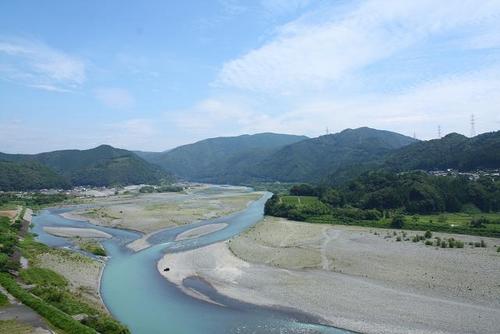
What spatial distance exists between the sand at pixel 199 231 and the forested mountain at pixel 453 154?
8208 centimetres

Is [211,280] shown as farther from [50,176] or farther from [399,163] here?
[50,176]

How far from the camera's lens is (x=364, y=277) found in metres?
38.5

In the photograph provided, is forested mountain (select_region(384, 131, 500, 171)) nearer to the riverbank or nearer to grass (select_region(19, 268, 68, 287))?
the riverbank

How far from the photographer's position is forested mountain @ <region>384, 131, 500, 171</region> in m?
118

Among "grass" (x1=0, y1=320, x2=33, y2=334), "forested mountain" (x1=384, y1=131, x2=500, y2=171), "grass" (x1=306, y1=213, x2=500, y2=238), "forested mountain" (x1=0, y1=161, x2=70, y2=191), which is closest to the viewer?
"grass" (x1=0, y1=320, x2=33, y2=334)

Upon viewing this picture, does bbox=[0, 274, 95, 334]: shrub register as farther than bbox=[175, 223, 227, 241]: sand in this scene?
No

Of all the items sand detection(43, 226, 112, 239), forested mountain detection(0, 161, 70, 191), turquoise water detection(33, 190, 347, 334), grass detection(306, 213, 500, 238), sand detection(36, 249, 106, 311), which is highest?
forested mountain detection(0, 161, 70, 191)

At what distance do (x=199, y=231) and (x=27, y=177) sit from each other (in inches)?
4812

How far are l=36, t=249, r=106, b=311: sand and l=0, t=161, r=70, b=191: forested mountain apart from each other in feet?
402

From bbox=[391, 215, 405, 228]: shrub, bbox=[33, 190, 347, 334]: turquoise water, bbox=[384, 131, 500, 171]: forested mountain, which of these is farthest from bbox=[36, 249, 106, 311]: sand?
bbox=[384, 131, 500, 171]: forested mountain

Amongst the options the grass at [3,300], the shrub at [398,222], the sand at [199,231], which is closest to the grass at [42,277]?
the grass at [3,300]

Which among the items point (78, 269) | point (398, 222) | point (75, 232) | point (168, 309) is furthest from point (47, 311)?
point (398, 222)

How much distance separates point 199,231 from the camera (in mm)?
67688

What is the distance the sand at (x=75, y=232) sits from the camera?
213 ft
